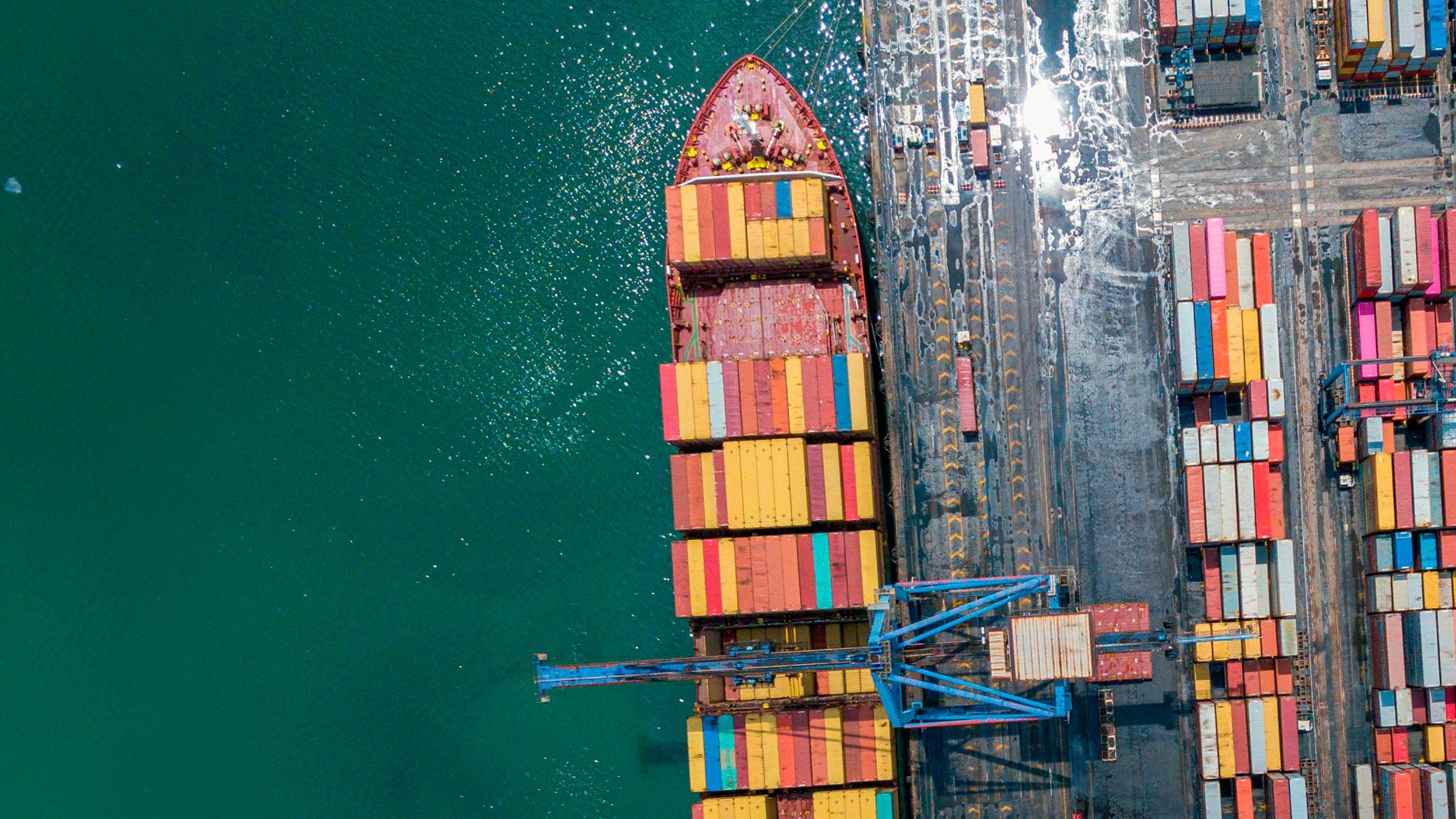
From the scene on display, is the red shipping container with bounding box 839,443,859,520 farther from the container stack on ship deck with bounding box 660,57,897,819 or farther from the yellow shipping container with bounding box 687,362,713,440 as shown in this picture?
the yellow shipping container with bounding box 687,362,713,440

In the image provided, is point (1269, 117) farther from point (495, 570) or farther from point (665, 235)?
point (495, 570)

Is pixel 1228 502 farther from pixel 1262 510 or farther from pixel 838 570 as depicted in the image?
pixel 838 570

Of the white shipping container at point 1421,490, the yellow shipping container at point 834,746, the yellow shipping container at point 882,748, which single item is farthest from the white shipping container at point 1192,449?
the yellow shipping container at point 834,746

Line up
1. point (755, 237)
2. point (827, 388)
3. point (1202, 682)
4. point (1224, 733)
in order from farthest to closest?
point (1202, 682)
point (1224, 733)
point (755, 237)
point (827, 388)

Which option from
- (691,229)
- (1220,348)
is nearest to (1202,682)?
(1220,348)

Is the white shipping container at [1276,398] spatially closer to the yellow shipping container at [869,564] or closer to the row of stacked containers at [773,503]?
the row of stacked containers at [773,503]

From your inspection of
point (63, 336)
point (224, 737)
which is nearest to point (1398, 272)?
point (224, 737)
